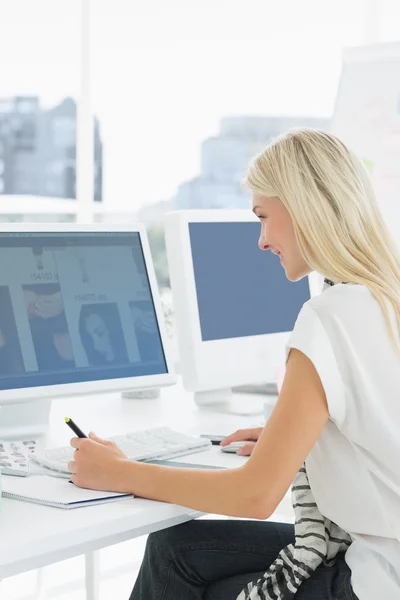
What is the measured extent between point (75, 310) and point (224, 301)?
0.47 m

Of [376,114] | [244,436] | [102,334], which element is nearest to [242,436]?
[244,436]

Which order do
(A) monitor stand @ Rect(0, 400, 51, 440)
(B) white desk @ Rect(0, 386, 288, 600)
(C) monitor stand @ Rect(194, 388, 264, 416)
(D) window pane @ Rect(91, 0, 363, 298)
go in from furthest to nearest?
(D) window pane @ Rect(91, 0, 363, 298), (C) monitor stand @ Rect(194, 388, 264, 416), (A) monitor stand @ Rect(0, 400, 51, 440), (B) white desk @ Rect(0, 386, 288, 600)

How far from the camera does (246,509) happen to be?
1.28m

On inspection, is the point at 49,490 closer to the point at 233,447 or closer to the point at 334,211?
the point at 233,447

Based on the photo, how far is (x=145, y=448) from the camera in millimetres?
1602

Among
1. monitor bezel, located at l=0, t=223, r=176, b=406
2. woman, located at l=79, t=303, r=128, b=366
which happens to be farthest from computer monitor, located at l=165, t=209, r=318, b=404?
woman, located at l=79, t=303, r=128, b=366

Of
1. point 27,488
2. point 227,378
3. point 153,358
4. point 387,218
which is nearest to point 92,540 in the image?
point 27,488

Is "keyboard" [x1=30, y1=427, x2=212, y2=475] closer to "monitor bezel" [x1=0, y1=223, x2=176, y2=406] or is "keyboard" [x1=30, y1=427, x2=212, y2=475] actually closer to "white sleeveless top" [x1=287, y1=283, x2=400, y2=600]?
"monitor bezel" [x1=0, y1=223, x2=176, y2=406]

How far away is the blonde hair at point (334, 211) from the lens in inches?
53.2

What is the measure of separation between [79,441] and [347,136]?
239 centimetres

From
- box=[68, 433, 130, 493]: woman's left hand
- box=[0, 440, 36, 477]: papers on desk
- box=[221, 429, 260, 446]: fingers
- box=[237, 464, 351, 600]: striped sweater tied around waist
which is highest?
box=[68, 433, 130, 493]: woman's left hand

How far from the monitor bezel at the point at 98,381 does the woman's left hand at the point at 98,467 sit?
302mm

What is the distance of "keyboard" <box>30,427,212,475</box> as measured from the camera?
1512mm

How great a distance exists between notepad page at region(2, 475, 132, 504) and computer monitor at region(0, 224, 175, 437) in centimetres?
28
